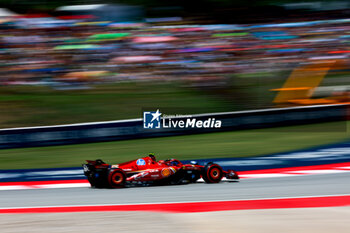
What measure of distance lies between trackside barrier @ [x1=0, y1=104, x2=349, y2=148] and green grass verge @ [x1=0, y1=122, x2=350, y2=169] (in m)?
0.14

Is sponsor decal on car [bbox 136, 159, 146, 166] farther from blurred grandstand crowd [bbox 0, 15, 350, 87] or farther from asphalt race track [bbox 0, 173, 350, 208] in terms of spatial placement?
blurred grandstand crowd [bbox 0, 15, 350, 87]

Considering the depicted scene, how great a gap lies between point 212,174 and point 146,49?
8.40 m

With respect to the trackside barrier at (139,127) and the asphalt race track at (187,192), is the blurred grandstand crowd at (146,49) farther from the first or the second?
the asphalt race track at (187,192)

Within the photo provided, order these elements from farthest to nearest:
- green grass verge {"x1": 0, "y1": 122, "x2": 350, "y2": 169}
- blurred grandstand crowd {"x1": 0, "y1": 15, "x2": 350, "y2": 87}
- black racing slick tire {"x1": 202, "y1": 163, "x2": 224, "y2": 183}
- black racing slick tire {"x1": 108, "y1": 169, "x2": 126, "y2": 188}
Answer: blurred grandstand crowd {"x1": 0, "y1": 15, "x2": 350, "y2": 87}, green grass verge {"x1": 0, "y1": 122, "x2": 350, "y2": 169}, black racing slick tire {"x1": 202, "y1": 163, "x2": 224, "y2": 183}, black racing slick tire {"x1": 108, "y1": 169, "x2": 126, "y2": 188}

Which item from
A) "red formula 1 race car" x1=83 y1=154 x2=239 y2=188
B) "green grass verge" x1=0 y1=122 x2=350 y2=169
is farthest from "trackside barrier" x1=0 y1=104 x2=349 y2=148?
"red formula 1 race car" x1=83 y1=154 x2=239 y2=188

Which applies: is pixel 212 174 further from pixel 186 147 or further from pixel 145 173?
pixel 186 147

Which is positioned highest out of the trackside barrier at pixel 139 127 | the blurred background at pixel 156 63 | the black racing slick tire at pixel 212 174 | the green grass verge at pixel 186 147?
the blurred background at pixel 156 63

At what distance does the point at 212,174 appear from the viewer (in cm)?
745

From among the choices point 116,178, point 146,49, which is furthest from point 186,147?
point 146,49

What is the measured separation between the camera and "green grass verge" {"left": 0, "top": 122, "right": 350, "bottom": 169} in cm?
989

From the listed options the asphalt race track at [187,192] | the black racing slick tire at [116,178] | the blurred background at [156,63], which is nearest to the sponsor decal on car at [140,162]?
the black racing slick tire at [116,178]

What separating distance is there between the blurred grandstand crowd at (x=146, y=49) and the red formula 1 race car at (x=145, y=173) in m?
6.86

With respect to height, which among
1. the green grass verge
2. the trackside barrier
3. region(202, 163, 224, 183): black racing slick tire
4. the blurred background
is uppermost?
the blurred background

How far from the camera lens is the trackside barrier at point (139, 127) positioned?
10492 millimetres
